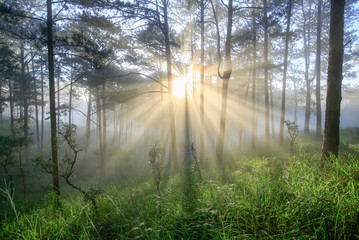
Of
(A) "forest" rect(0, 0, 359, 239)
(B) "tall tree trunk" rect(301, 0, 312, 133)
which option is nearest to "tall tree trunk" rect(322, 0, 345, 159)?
(A) "forest" rect(0, 0, 359, 239)

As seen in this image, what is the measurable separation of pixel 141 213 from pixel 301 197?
2.49 m

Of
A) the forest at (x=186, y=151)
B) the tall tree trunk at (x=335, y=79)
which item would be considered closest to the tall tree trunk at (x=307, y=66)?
the forest at (x=186, y=151)

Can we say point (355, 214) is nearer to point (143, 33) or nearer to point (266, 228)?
point (266, 228)

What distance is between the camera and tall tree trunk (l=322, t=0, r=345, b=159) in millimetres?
3793

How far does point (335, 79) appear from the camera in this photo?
3830 millimetres

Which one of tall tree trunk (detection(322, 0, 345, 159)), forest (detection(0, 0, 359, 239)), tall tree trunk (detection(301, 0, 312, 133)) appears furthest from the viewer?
tall tree trunk (detection(301, 0, 312, 133))

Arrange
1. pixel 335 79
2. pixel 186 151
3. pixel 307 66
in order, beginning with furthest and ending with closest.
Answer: pixel 307 66 < pixel 186 151 < pixel 335 79

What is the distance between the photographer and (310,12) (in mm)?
14023

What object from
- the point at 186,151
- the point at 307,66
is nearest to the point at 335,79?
the point at 186,151

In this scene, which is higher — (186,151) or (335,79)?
(335,79)

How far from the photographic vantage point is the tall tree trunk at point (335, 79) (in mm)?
3793

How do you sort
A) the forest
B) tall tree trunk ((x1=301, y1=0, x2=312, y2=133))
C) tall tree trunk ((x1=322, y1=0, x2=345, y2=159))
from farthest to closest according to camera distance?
tall tree trunk ((x1=301, y1=0, x2=312, y2=133)), tall tree trunk ((x1=322, y1=0, x2=345, y2=159)), the forest

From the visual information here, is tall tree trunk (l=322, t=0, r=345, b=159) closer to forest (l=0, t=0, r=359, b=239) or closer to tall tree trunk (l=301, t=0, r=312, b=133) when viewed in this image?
forest (l=0, t=0, r=359, b=239)

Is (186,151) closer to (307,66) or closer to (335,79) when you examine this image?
(335,79)
